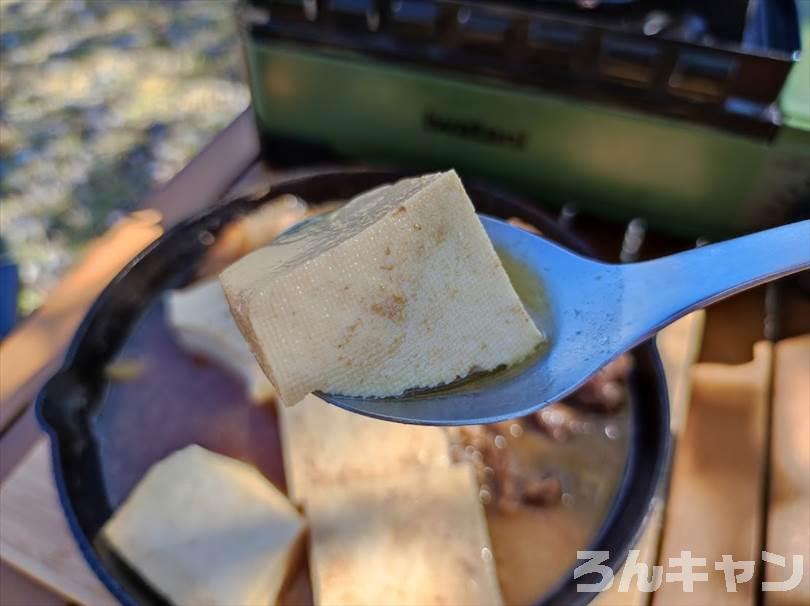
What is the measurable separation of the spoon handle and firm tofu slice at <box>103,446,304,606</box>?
17.2 inches

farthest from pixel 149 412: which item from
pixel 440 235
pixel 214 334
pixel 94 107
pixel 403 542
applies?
pixel 94 107

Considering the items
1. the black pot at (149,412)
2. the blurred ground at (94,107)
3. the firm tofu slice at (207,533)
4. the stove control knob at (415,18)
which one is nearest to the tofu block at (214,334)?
the black pot at (149,412)

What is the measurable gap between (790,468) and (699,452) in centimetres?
10

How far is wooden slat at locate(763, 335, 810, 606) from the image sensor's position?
2.41 feet

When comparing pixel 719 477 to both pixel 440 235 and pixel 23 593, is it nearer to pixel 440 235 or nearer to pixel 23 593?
pixel 440 235

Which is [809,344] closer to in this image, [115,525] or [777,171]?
[777,171]

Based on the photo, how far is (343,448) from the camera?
2.73ft

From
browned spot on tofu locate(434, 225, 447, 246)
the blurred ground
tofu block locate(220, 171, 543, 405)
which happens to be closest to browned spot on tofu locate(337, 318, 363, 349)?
tofu block locate(220, 171, 543, 405)

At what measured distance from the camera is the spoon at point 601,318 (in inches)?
25.1

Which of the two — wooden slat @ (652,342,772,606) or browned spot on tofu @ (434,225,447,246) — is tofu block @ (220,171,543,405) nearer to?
browned spot on tofu @ (434,225,447,246)

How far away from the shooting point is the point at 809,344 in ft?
2.98

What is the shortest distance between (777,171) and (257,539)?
2.46ft

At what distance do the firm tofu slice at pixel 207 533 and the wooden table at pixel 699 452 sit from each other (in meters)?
0.07

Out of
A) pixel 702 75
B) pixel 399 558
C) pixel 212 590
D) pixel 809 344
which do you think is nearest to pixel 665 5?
pixel 702 75
